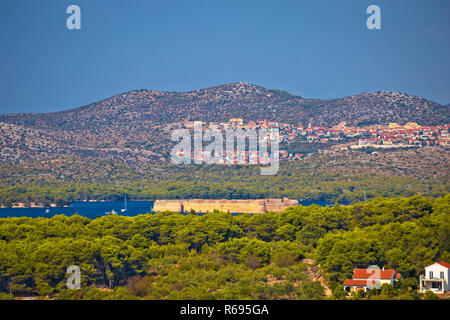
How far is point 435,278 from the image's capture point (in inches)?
1384

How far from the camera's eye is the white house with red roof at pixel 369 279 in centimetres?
3422

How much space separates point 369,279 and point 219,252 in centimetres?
1017

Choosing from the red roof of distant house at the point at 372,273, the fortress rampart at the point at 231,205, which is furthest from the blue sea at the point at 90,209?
the red roof of distant house at the point at 372,273

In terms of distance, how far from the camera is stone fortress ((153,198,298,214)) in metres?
102

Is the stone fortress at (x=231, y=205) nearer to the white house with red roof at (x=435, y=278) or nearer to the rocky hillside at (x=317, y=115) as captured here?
the white house with red roof at (x=435, y=278)

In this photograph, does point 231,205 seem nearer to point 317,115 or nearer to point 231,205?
point 231,205

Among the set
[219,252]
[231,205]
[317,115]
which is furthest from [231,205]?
[317,115]

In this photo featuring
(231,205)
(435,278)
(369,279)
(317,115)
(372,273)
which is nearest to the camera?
(369,279)

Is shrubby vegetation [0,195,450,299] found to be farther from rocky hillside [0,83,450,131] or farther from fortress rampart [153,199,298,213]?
rocky hillside [0,83,450,131]

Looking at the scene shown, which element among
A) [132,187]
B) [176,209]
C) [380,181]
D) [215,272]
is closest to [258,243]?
[215,272]

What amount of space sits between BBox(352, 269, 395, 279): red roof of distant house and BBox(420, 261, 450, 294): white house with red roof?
1526 millimetres

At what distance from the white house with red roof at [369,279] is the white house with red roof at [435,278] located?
122 cm

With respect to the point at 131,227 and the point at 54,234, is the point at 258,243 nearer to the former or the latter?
the point at 131,227
